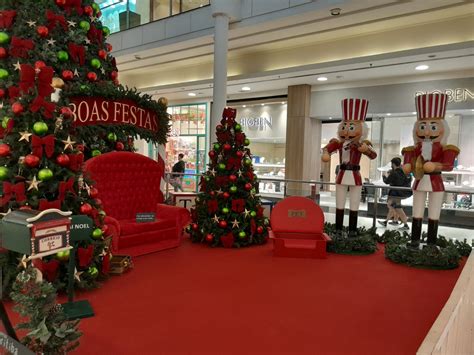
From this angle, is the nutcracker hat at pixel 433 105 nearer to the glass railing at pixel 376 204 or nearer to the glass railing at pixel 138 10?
the glass railing at pixel 376 204

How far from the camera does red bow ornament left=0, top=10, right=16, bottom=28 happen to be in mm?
4246

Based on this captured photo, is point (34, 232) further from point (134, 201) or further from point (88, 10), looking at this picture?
point (88, 10)

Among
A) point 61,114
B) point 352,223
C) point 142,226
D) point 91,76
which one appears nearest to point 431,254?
point 352,223

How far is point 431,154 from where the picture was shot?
450 centimetres

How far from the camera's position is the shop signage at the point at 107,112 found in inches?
190

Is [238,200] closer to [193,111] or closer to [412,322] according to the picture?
[412,322]

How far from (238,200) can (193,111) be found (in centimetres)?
895

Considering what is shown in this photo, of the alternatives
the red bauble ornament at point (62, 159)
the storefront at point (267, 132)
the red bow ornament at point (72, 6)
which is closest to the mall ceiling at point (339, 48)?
the storefront at point (267, 132)

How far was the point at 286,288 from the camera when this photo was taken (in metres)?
3.68

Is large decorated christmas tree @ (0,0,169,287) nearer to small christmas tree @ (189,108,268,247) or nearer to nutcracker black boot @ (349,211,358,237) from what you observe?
small christmas tree @ (189,108,268,247)

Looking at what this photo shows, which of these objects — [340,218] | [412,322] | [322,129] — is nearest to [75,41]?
[340,218]

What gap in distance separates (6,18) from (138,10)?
719 centimetres

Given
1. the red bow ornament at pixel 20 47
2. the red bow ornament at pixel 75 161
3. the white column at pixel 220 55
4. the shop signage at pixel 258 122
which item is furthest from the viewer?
the shop signage at pixel 258 122

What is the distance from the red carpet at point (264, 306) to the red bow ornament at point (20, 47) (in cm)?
275
